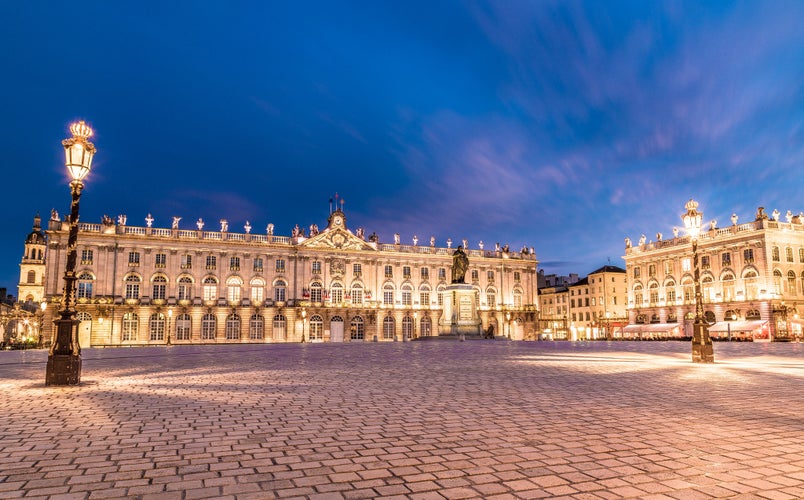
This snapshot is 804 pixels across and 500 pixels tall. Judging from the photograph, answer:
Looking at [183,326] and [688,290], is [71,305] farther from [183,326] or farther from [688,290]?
[688,290]

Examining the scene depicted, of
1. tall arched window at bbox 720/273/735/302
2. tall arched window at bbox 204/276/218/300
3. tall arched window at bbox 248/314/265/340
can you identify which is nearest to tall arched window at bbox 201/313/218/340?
tall arched window at bbox 204/276/218/300

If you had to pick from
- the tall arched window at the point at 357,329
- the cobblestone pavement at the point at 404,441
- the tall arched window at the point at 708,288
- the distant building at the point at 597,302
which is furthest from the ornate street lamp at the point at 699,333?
the distant building at the point at 597,302

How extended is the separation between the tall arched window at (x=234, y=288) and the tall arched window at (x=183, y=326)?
4887mm

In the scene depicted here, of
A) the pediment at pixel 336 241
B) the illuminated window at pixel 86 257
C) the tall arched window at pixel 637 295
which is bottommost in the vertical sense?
the tall arched window at pixel 637 295

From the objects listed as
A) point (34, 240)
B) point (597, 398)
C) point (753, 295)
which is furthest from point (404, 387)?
point (34, 240)

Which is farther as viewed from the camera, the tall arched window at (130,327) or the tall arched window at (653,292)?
the tall arched window at (653,292)

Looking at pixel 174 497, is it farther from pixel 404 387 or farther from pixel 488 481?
pixel 404 387

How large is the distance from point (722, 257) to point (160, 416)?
69258 mm

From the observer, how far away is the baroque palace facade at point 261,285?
58.6 meters

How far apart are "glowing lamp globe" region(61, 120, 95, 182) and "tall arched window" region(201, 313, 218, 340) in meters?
51.7

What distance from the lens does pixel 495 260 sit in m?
76.4

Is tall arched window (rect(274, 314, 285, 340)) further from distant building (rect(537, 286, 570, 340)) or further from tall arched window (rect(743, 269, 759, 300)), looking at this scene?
tall arched window (rect(743, 269, 759, 300))

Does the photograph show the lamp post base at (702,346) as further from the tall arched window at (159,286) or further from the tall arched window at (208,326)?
the tall arched window at (159,286)

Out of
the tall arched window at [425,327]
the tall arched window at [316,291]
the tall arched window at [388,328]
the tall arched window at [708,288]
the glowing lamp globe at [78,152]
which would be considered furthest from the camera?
the tall arched window at [425,327]
